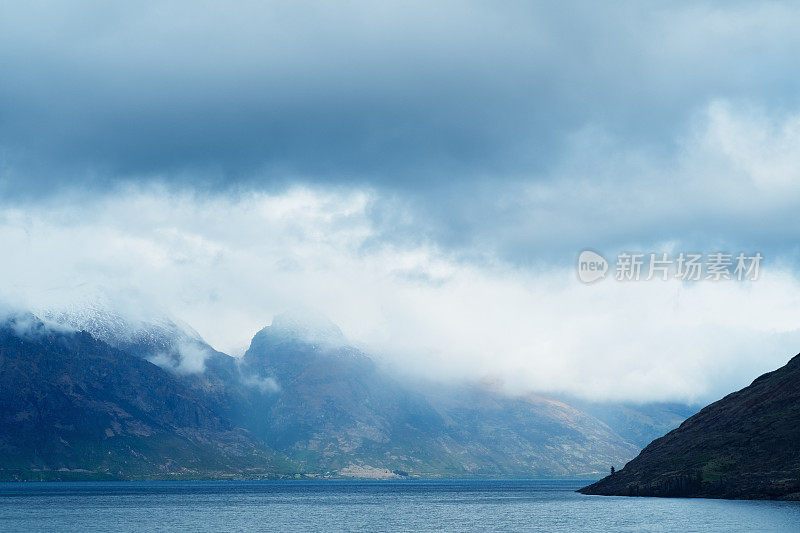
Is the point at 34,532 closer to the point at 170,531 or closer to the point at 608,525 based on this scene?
the point at 170,531

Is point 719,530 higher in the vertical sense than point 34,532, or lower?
higher

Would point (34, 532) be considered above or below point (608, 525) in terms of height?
below

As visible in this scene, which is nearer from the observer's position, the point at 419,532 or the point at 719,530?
the point at 719,530

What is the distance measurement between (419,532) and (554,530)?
33350mm

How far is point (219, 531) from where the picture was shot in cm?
19875

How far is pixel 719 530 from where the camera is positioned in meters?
172

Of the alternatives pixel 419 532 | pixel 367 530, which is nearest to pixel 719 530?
pixel 419 532

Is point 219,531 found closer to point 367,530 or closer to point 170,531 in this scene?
point 170,531

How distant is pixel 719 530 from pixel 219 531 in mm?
120722

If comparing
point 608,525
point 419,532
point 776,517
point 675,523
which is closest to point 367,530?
point 419,532

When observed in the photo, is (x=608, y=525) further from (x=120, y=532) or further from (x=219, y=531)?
(x=120, y=532)

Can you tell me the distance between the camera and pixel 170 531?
7785 inches

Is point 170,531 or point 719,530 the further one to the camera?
point 170,531

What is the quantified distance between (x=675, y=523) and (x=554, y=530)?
102 feet
